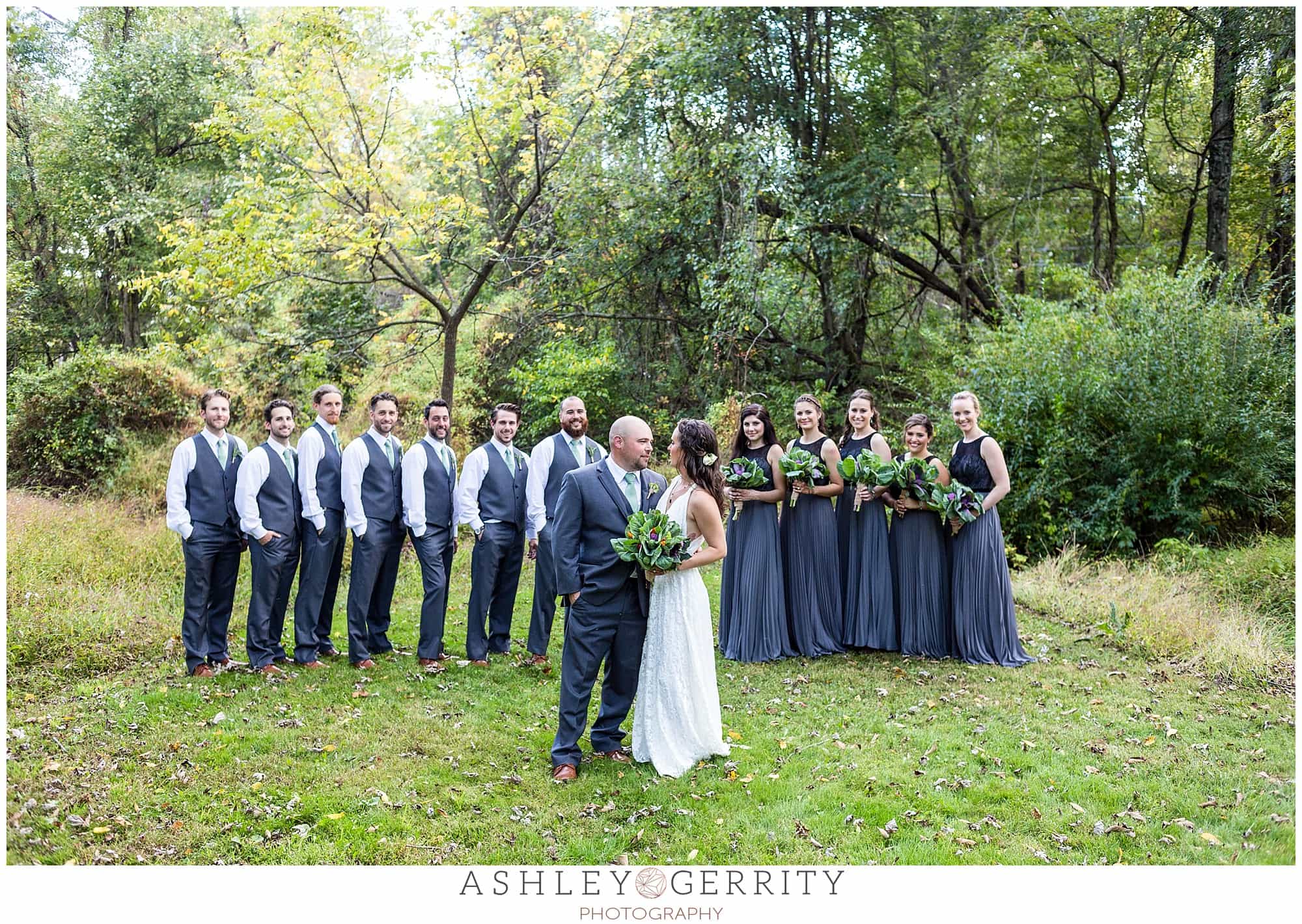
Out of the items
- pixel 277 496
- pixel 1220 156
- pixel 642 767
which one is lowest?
Answer: pixel 642 767

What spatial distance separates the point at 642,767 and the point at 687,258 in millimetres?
10309

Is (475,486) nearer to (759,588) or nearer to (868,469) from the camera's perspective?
(759,588)

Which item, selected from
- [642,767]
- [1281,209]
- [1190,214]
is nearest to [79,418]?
[642,767]

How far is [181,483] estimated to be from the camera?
23.5 ft

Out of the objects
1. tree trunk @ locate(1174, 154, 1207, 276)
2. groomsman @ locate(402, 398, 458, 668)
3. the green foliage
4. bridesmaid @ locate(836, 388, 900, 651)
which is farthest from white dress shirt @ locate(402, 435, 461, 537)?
tree trunk @ locate(1174, 154, 1207, 276)

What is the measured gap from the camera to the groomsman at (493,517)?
7.84 meters

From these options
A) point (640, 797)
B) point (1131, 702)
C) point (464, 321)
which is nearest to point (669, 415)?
point (464, 321)

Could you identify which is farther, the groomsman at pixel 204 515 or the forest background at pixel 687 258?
the forest background at pixel 687 258

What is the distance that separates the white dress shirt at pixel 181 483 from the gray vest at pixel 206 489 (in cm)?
3

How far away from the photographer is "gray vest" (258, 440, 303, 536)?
24.3 ft

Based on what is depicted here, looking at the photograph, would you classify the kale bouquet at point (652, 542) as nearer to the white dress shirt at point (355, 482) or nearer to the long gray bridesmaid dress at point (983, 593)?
the white dress shirt at point (355, 482)

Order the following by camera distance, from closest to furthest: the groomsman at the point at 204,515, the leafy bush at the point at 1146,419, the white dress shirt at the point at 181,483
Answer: the white dress shirt at the point at 181,483
the groomsman at the point at 204,515
the leafy bush at the point at 1146,419

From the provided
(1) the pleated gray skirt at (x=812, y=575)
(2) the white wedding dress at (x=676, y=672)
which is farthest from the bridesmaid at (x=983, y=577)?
(2) the white wedding dress at (x=676, y=672)
